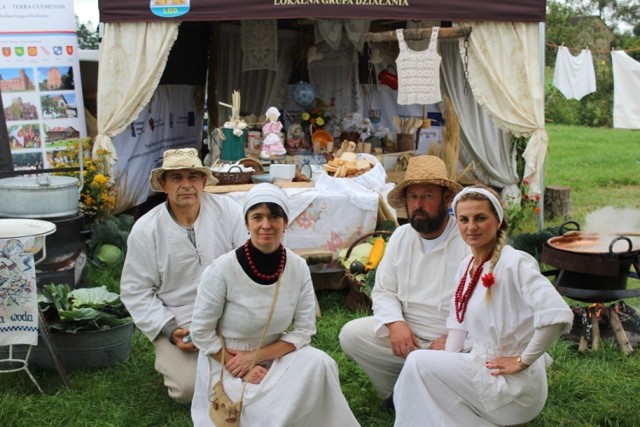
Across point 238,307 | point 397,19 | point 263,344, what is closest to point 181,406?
point 263,344

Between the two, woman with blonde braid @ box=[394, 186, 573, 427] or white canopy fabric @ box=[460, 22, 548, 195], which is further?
white canopy fabric @ box=[460, 22, 548, 195]

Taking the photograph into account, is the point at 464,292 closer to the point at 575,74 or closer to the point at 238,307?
the point at 238,307

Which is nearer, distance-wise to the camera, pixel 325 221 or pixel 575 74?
pixel 325 221

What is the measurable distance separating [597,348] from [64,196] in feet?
12.9

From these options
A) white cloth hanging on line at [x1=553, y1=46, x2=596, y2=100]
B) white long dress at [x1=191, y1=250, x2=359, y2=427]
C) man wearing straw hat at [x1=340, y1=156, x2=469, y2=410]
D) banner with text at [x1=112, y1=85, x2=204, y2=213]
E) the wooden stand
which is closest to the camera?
white long dress at [x1=191, y1=250, x2=359, y2=427]

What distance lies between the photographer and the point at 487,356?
121 inches

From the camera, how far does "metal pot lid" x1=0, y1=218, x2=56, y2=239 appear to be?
394 centimetres

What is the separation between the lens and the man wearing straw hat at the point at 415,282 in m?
3.67

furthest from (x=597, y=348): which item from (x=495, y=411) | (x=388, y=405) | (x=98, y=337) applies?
(x=98, y=337)

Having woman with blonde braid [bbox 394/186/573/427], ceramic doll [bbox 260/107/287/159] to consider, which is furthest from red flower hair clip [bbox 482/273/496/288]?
ceramic doll [bbox 260/107/287/159]

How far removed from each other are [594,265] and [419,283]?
4.20 ft

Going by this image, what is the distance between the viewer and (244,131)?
718 cm

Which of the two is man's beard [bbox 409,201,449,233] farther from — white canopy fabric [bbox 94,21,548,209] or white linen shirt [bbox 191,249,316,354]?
white canopy fabric [bbox 94,21,548,209]

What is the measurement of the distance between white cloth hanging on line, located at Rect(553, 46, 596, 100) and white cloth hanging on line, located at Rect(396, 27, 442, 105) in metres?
4.15
